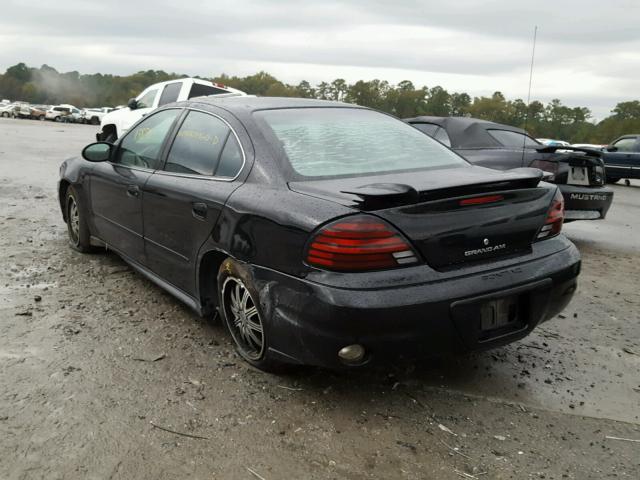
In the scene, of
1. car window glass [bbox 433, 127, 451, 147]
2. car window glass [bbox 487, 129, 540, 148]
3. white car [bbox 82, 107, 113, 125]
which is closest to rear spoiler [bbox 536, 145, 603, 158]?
car window glass [bbox 487, 129, 540, 148]

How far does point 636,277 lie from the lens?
18.9 feet

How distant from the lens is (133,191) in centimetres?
425

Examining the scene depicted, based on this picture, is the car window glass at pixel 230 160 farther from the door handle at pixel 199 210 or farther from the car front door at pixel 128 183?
the car front door at pixel 128 183

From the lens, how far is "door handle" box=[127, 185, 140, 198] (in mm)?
4203

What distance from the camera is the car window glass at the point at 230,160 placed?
11.0 ft

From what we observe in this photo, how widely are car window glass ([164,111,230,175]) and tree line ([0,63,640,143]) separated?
6.95 ft

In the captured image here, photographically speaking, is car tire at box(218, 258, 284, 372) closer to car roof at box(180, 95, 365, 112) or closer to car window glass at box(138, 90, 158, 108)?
car roof at box(180, 95, 365, 112)

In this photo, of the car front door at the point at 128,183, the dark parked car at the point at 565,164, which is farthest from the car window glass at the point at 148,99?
the car front door at the point at 128,183

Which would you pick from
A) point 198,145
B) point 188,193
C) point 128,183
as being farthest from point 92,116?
point 188,193

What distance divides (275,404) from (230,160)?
1.40 meters

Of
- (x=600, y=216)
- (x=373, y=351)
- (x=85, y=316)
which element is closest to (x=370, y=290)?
(x=373, y=351)

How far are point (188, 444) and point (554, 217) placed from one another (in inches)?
87.9

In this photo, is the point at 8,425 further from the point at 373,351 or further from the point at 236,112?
the point at 236,112

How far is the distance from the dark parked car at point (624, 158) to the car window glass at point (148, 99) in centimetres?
1289
